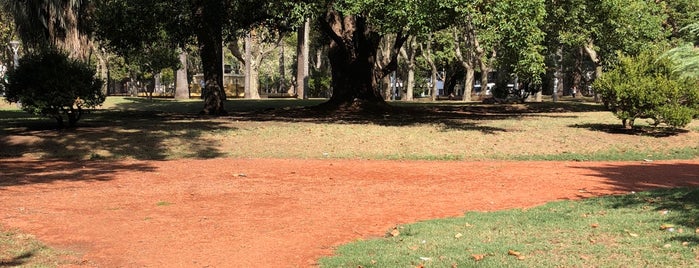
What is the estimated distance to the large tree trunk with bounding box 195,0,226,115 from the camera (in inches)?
944

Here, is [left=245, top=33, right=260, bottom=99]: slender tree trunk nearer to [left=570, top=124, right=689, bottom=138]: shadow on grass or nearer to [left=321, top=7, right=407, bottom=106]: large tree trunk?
[left=321, top=7, right=407, bottom=106]: large tree trunk

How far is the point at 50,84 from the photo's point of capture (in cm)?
1786

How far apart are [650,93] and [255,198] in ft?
43.8

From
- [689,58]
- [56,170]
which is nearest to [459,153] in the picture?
[689,58]

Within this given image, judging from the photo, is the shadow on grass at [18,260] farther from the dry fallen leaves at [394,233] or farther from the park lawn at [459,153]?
the dry fallen leaves at [394,233]

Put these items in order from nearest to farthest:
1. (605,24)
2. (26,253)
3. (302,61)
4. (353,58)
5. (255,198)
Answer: (26,253) → (255,198) → (605,24) → (353,58) → (302,61)

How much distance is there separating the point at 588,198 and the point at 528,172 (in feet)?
12.8

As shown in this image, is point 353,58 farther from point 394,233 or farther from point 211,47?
point 394,233

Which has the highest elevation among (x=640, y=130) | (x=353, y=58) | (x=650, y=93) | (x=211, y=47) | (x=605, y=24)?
(x=605, y=24)

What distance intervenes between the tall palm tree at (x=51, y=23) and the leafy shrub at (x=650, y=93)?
17.4 m

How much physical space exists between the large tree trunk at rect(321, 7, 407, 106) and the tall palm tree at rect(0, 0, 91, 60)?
932 cm

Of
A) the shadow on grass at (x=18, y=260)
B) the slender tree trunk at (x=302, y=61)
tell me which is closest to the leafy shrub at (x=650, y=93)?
the shadow on grass at (x=18, y=260)

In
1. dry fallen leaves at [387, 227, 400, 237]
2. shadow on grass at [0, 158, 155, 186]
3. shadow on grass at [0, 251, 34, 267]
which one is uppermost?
shadow on grass at [0, 251, 34, 267]

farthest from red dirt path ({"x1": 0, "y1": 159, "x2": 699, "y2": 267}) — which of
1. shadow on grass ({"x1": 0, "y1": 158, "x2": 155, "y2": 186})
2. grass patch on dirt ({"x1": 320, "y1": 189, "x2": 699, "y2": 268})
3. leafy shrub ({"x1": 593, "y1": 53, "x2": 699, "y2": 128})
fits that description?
leafy shrub ({"x1": 593, "y1": 53, "x2": 699, "y2": 128})
